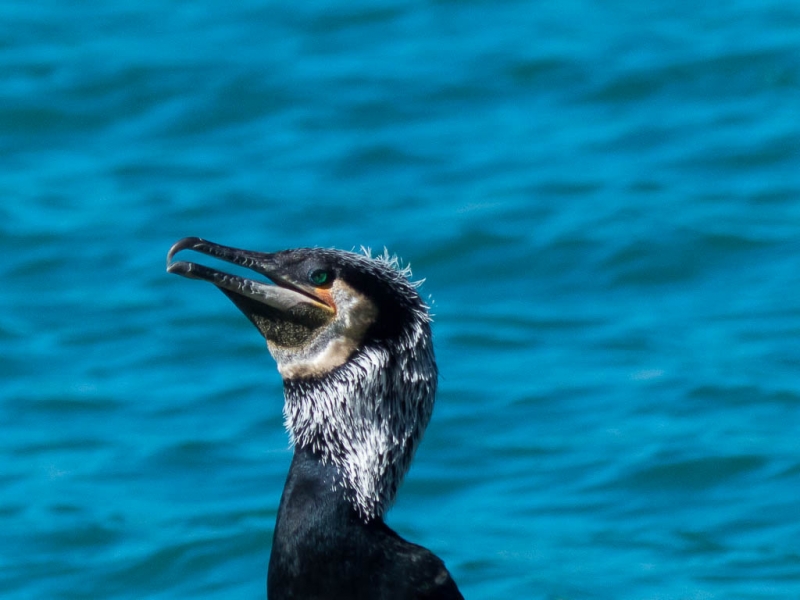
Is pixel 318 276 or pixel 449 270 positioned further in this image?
pixel 449 270

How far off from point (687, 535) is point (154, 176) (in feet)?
15.0

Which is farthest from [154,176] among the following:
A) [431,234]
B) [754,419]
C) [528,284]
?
A: [754,419]

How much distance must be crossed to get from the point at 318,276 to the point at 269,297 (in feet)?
0.50

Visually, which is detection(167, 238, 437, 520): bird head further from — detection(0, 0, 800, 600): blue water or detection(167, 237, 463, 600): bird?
detection(0, 0, 800, 600): blue water

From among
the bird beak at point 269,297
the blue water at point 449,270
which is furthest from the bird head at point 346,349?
the blue water at point 449,270

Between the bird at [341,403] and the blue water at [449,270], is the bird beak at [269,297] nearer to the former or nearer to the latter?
the bird at [341,403]

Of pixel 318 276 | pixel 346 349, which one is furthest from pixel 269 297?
pixel 346 349

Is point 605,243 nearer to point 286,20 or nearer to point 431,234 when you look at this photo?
point 431,234

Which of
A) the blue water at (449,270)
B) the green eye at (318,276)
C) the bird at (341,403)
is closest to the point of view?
the bird at (341,403)

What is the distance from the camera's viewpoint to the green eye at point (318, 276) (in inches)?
178

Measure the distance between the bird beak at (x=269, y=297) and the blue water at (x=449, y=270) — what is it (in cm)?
250

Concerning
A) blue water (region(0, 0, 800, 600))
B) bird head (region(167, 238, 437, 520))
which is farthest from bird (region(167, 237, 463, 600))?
blue water (region(0, 0, 800, 600))

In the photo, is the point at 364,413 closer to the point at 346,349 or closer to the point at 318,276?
the point at 346,349

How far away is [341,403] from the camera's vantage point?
4496 mm
